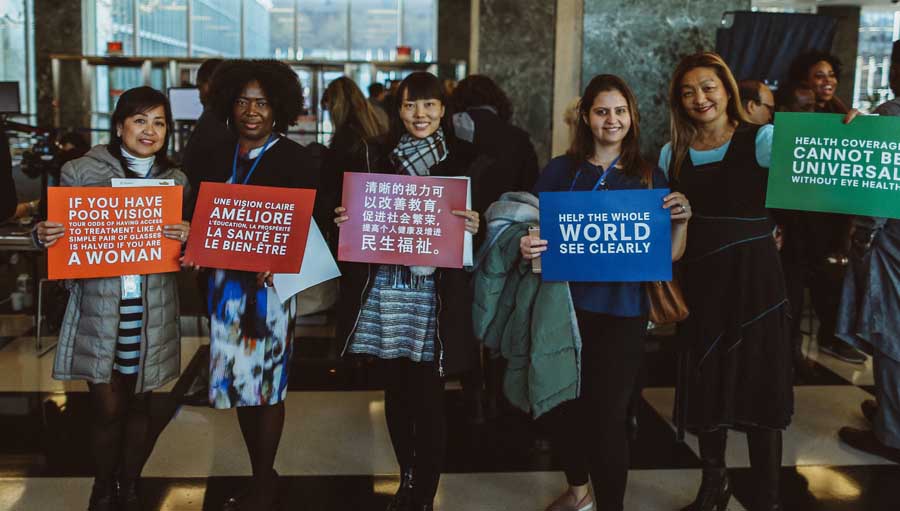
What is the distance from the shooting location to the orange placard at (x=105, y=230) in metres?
2.30

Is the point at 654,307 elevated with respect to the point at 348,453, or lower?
elevated

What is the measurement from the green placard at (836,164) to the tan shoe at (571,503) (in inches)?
45.6

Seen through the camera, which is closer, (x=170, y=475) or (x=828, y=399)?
(x=170, y=475)

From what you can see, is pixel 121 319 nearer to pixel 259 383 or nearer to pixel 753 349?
pixel 259 383

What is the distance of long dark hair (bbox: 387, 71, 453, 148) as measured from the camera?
2.41 m

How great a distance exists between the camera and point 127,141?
2387mm

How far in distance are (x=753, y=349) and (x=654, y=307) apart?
366 mm

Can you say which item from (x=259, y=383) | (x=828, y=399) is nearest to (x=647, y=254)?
(x=259, y=383)

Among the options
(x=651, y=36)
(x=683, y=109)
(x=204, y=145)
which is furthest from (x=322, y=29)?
(x=683, y=109)

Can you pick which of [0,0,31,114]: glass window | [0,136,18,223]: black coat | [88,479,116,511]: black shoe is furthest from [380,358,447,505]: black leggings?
[0,0,31,114]: glass window

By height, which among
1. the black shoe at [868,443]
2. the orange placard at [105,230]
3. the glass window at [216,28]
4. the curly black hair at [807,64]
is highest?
the glass window at [216,28]

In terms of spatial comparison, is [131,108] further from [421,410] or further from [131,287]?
[421,410]

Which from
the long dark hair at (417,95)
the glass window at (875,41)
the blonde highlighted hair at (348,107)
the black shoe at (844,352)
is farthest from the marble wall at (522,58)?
the glass window at (875,41)

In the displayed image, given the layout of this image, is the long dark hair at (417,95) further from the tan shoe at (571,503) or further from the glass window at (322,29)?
the glass window at (322,29)
